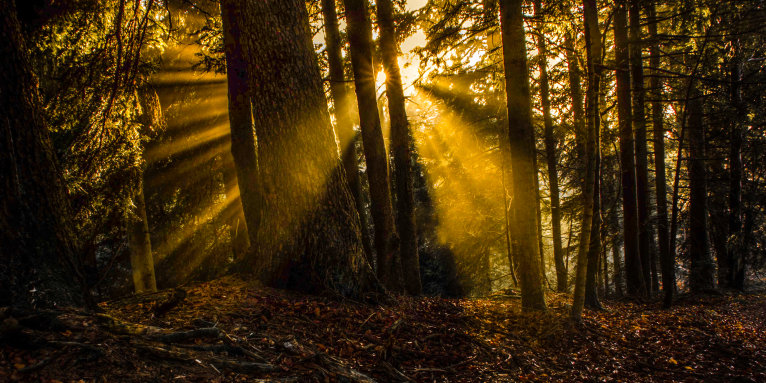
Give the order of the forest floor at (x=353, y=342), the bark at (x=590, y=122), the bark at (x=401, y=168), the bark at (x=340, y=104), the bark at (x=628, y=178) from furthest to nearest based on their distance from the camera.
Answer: the bark at (x=628, y=178), the bark at (x=340, y=104), the bark at (x=401, y=168), the bark at (x=590, y=122), the forest floor at (x=353, y=342)

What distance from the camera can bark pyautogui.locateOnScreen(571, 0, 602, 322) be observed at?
219 inches

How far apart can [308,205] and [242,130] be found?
126 inches

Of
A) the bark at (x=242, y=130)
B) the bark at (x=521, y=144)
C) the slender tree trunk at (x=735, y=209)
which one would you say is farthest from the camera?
the slender tree trunk at (x=735, y=209)

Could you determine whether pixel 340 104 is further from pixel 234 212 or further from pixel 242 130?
pixel 234 212

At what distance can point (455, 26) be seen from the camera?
7875 mm

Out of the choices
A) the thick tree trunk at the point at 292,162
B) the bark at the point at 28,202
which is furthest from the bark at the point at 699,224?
the bark at the point at 28,202

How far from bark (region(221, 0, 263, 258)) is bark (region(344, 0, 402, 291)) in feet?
7.39

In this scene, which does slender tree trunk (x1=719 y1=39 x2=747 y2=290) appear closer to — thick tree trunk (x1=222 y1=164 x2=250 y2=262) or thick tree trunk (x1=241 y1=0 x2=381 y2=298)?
thick tree trunk (x1=241 y1=0 x2=381 y2=298)

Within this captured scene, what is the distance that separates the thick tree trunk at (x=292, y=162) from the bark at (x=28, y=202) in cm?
214

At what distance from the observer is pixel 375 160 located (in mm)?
7023

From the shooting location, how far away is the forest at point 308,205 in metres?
2.63

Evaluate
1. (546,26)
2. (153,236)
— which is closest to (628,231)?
(546,26)

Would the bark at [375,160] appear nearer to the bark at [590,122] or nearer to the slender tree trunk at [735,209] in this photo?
the bark at [590,122]

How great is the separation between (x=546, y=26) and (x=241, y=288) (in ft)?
24.9
